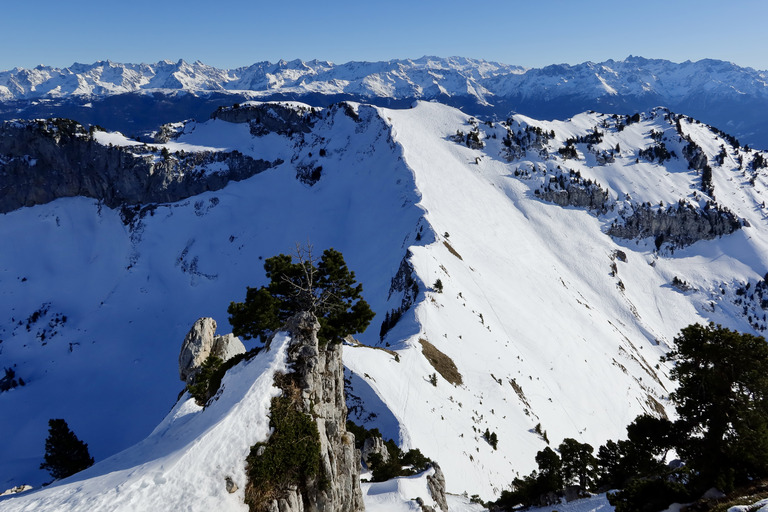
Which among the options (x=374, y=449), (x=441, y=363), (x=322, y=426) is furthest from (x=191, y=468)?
(x=441, y=363)

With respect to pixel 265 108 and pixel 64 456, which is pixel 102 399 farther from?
pixel 265 108

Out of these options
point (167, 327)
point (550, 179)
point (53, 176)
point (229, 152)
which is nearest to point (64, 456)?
point (167, 327)

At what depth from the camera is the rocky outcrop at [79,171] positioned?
142250 mm

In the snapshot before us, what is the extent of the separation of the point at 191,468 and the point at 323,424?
6274mm

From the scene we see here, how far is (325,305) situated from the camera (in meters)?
24.2

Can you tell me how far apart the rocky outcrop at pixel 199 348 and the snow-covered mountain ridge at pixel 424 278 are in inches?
507

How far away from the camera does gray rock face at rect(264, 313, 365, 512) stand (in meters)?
17.6

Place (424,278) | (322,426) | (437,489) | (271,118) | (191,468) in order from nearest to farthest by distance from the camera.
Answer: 1. (191,468)
2. (322,426)
3. (437,489)
4. (424,278)
5. (271,118)

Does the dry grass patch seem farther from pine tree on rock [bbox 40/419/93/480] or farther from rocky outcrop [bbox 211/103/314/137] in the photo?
rocky outcrop [bbox 211/103/314/137]

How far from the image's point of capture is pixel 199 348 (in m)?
37.3

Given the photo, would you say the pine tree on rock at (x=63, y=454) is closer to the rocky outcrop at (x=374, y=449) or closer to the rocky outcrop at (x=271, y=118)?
the rocky outcrop at (x=374, y=449)

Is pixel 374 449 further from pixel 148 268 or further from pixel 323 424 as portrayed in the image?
pixel 148 268

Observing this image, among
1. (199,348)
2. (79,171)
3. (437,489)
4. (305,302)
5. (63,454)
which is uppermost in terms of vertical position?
(79,171)

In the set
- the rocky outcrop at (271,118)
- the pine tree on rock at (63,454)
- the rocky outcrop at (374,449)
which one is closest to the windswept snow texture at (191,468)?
the rocky outcrop at (374,449)
